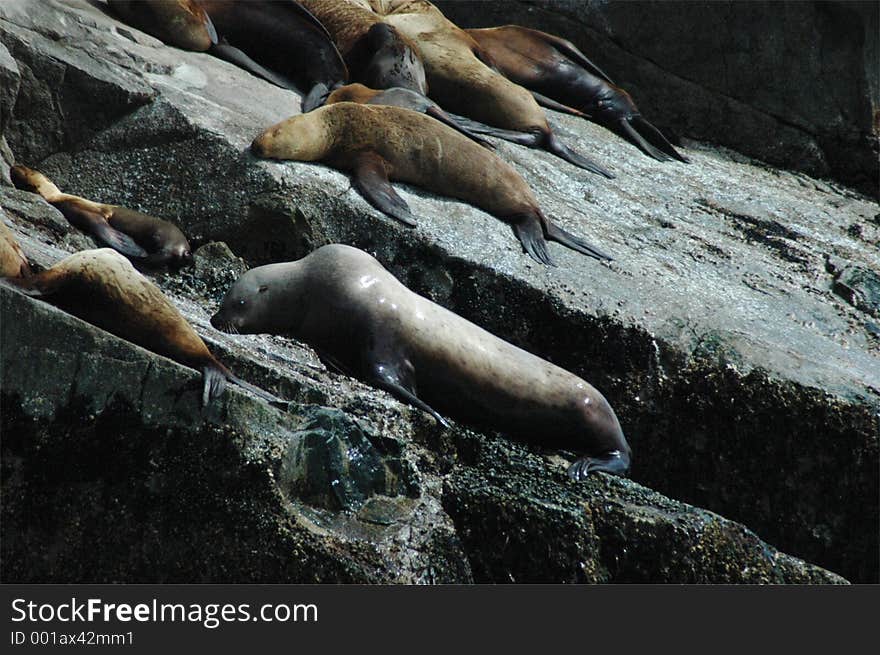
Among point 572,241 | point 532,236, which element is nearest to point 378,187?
point 532,236

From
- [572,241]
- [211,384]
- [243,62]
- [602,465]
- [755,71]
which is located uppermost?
[755,71]

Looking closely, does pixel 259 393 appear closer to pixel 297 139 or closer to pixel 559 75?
pixel 297 139

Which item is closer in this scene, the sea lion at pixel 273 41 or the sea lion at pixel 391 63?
the sea lion at pixel 273 41

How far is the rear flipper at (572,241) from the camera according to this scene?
6301mm

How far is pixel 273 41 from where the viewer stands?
7.88 metres

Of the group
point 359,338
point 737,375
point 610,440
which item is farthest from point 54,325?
point 737,375

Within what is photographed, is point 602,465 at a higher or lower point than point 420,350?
lower

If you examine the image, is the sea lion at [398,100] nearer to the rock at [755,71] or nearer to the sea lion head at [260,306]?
the sea lion head at [260,306]

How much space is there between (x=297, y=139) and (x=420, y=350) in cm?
174

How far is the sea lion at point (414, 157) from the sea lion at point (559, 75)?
2356mm

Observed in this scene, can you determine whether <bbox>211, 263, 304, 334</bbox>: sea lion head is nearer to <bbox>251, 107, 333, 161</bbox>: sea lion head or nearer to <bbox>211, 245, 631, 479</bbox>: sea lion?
<bbox>211, 245, 631, 479</bbox>: sea lion

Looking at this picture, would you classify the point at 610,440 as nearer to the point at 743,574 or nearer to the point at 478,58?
the point at 743,574

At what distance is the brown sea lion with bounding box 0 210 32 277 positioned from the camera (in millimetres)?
4387

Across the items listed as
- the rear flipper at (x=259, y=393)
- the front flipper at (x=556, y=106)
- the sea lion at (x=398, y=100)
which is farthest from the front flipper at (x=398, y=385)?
the front flipper at (x=556, y=106)
